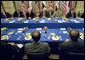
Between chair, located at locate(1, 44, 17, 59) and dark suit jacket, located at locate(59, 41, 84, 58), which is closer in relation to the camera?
dark suit jacket, located at locate(59, 41, 84, 58)

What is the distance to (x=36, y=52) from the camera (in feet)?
8.62

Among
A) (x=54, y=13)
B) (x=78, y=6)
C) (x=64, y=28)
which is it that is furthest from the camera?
(x=78, y=6)

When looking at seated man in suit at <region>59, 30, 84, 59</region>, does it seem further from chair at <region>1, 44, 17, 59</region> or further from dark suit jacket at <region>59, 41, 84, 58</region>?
chair at <region>1, 44, 17, 59</region>

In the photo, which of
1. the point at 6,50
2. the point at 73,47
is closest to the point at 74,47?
the point at 73,47

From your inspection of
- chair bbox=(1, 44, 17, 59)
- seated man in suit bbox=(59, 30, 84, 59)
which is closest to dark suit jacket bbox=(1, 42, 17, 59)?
chair bbox=(1, 44, 17, 59)

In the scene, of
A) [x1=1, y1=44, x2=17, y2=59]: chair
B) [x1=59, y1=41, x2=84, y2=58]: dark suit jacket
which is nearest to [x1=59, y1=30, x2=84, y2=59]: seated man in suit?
[x1=59, y1=41, x2=84, y2=58]: dark suit jacket

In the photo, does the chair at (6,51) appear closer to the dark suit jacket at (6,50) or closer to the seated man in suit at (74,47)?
the dark suit jacket at (6,50)

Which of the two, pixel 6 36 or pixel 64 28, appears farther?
pixel 64 28

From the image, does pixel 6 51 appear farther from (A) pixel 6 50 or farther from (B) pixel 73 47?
(B) pixel 73 47

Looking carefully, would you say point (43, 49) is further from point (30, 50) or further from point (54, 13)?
point (54, 13)

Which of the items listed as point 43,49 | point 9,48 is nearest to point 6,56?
point 9,48

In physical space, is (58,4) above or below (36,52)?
above

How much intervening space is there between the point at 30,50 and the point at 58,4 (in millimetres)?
6810

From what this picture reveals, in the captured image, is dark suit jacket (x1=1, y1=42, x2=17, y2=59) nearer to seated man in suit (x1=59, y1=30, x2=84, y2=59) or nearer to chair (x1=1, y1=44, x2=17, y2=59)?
chair (x1=1, y1=44, x2=17, y2=59)
